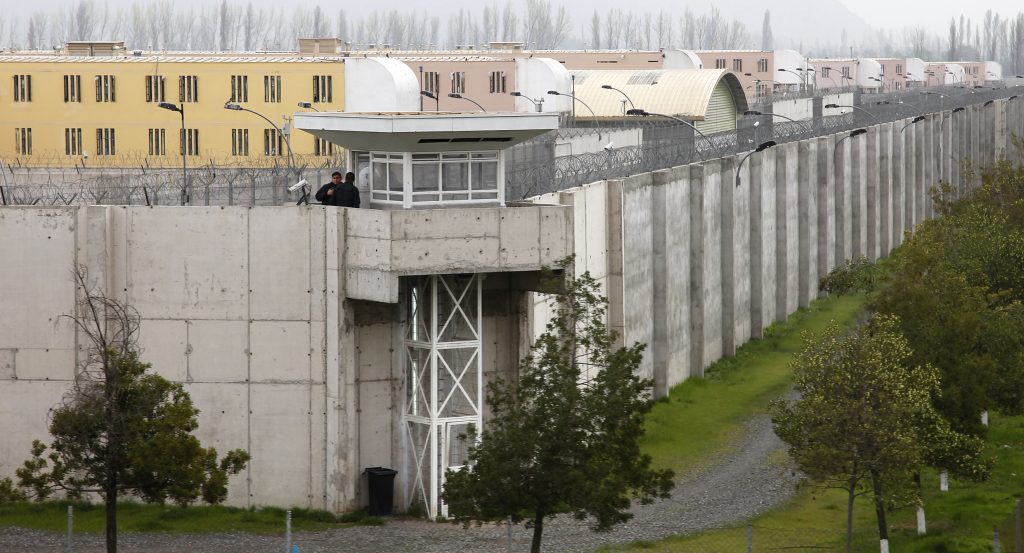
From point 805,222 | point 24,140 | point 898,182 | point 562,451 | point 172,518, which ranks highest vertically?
point 24,140

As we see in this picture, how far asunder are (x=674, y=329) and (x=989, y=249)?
840 cm

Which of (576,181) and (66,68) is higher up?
(66,68)

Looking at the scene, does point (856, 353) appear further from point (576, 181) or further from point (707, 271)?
point (707, 271)

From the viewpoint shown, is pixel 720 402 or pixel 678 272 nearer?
pixel 720 402

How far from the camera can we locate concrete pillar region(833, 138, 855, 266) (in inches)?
2628

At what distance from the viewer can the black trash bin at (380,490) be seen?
29.3 m

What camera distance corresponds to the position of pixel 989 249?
134 feet

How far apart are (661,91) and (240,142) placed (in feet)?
72.7

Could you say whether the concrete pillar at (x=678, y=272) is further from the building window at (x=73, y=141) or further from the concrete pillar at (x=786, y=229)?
the building window at (x=73, y=141)

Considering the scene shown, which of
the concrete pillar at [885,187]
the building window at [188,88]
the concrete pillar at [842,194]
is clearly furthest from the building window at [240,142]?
the concrete pillar at [885,187]

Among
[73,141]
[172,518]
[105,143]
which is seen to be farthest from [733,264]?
[73,141]

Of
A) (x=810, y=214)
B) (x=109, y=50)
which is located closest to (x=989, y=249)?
(x=810, y=214)

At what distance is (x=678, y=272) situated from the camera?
44438 mm

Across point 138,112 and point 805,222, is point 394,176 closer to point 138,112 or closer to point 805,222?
point 805,222
